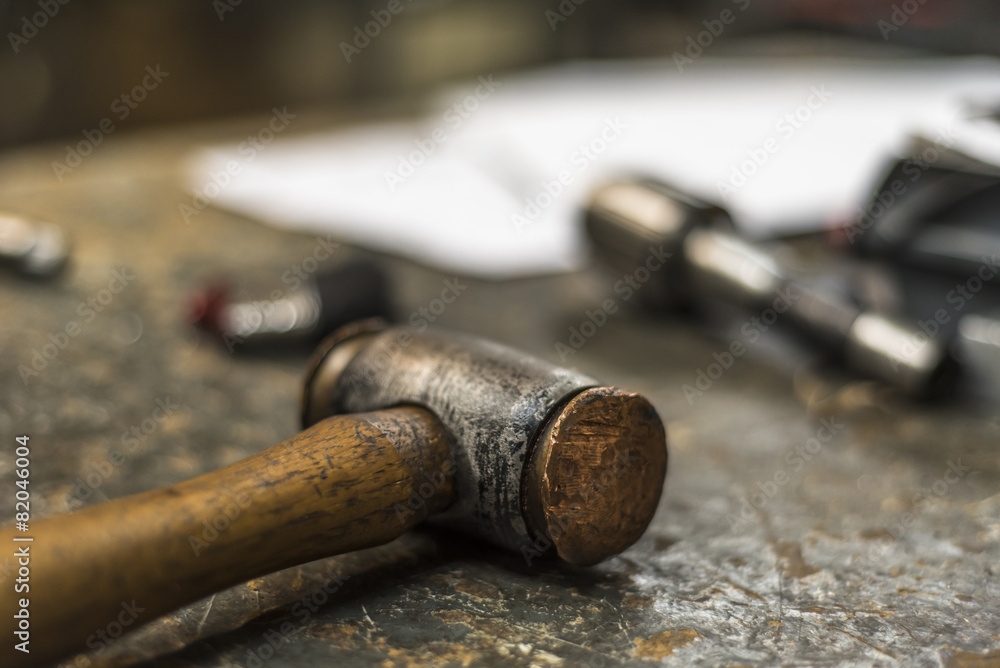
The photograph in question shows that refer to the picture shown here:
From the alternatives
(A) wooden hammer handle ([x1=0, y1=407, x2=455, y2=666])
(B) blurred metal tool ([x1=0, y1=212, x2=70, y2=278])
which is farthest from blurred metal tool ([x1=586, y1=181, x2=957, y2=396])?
(B) blurred metal tool ([x1=0, y1=212, x2=70, y2=278])

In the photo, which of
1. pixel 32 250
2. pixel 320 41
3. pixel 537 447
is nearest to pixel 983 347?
pixel 537 447

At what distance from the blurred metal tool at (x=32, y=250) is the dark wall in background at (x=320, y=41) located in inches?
134

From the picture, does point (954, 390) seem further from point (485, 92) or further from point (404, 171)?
point (485, 92)

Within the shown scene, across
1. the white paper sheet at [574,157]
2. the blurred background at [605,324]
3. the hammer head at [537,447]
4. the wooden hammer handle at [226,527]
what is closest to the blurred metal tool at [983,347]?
the blurred background at [605,324]

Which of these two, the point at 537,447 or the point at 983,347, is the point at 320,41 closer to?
the point at 983,347

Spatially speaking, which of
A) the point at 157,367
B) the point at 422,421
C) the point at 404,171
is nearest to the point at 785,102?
the point at 404,171

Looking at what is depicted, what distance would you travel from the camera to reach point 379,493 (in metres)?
0.81

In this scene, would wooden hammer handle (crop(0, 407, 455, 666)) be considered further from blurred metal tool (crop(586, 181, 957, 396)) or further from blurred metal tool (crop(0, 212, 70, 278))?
blurred metal tool (crop(0, 212, 70, 278))

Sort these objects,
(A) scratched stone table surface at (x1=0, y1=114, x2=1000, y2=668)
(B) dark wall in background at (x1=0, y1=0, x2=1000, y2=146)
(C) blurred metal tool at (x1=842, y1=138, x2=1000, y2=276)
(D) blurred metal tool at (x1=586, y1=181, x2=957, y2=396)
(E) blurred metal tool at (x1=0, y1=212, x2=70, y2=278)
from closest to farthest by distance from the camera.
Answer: (A) scratched stone table surface at (x1=0, y1=114, x2=1000, y2=668) → (D) blurred metal tool at (x1=586, y1=181, x2=957, y2=396) → (C) blurred metal tool at (x1=842, y1=138, x2=1000, y2=276) → (E) blurred metal tool at (x1=0, y1=212, x2=70, y2=278) → (B) dark wall in background at (x1=0, y1=0, x2=1000, y2=146)

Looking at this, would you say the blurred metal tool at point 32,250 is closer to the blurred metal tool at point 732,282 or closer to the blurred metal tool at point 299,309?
the blurred metal tool at point 299,309

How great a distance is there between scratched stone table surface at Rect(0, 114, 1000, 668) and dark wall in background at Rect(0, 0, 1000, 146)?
11.6 feet

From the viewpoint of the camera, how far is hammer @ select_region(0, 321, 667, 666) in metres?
0.65

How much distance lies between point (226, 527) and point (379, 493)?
0.50 feet

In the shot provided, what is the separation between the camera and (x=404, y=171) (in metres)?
2.92
